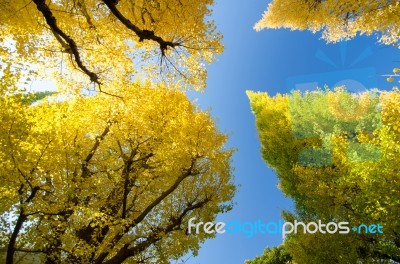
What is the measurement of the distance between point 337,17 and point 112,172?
7044 mm

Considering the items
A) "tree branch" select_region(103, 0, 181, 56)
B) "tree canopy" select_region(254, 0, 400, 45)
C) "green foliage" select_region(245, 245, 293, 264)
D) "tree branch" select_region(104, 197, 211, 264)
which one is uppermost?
"tree canopy" select_region(254, 0, 400, 45)

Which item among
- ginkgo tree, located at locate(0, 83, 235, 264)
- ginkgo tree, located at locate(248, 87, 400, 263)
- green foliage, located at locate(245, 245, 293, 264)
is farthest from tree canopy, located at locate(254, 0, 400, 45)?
green foliage, located at locate(245, 245, 293, 264)

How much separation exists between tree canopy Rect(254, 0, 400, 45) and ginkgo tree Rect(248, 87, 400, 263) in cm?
158

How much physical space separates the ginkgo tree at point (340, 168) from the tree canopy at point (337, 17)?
1581 mm

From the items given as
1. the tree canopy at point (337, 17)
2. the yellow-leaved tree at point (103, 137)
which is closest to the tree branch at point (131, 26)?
the yellow-leaved tree at point (103, 137)

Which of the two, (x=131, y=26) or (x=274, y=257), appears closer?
(x=131, y=26)

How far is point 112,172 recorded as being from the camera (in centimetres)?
794

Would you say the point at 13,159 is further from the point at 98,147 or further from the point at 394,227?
the point at 394,227

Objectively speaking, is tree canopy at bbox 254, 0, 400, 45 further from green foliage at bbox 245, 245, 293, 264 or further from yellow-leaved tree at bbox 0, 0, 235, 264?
green foliage at bbox 245, 245, 293, 264

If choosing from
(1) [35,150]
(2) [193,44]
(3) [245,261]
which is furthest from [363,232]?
(3) [245,261]

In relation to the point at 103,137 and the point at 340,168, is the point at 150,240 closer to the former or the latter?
the point at 103,137

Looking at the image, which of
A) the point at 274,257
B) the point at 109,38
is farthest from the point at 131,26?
the point at 274,257

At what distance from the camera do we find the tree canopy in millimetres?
6668

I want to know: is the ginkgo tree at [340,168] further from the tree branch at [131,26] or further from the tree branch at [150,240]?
the tree branch at [131,26]
